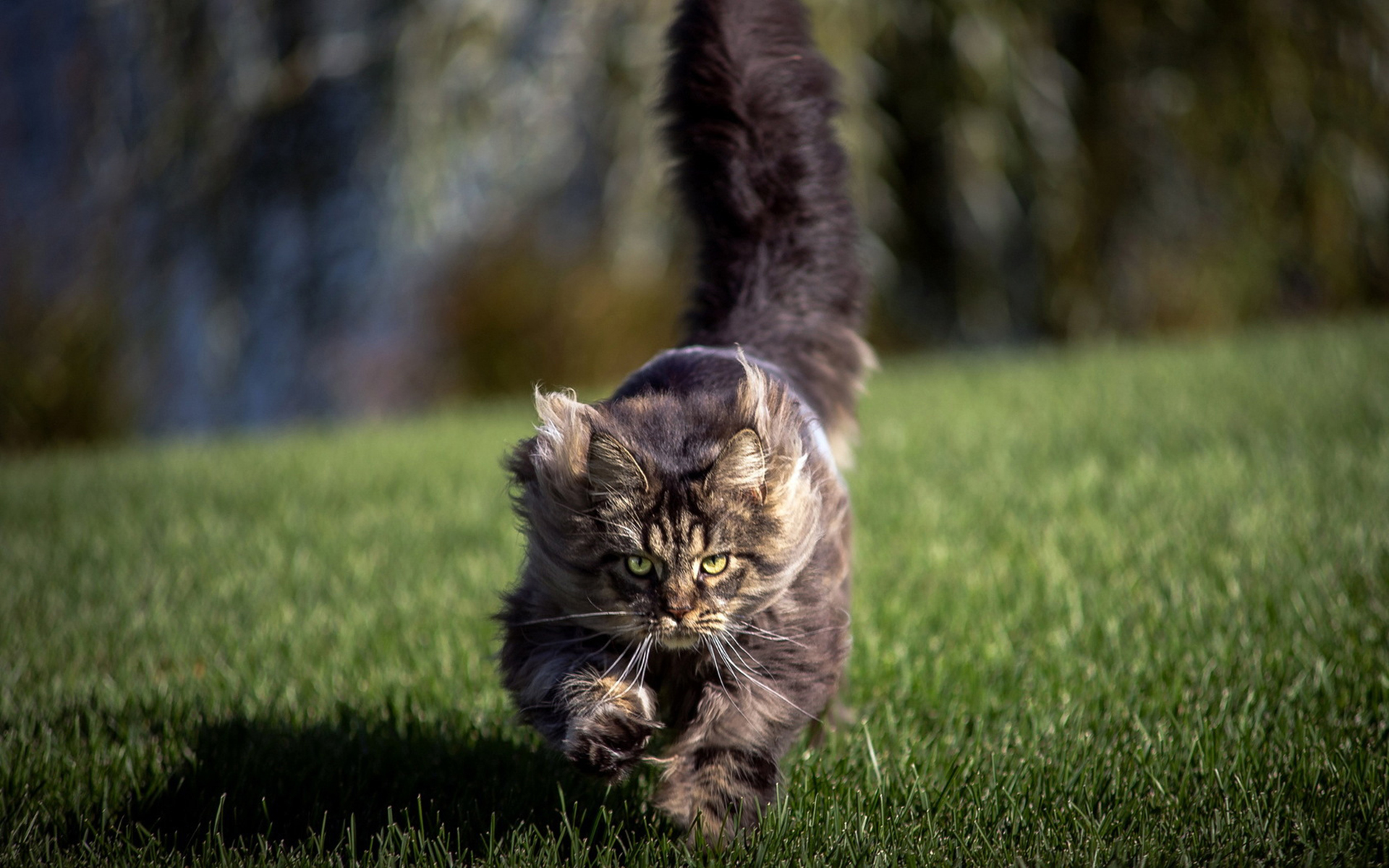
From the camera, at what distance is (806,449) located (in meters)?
2.21

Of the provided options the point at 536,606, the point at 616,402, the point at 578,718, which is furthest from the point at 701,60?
the point at 578,718

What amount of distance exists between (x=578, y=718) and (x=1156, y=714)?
1.35 metres

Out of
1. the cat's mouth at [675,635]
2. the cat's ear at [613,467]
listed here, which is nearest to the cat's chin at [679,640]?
the cat's mouth at [675,635]

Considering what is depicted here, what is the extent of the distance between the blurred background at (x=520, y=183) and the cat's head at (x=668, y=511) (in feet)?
18.6

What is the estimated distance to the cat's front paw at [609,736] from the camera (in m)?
1.90

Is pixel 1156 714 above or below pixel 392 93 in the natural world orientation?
below

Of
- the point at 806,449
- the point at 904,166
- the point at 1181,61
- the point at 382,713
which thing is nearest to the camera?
the point at 806,449

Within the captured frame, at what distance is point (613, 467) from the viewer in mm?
1973

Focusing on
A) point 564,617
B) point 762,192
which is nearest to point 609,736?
point 564,617

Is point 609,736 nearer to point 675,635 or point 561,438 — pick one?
point 675,635

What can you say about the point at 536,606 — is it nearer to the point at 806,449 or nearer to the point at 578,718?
the point at 578,718

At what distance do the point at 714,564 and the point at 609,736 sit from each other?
36 centimetres

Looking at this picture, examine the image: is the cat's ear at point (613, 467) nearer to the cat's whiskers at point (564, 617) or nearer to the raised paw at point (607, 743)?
the cat's whiskers at point (564, 617)

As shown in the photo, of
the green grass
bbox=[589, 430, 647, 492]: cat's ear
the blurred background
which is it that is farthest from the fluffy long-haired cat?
the blurred background
